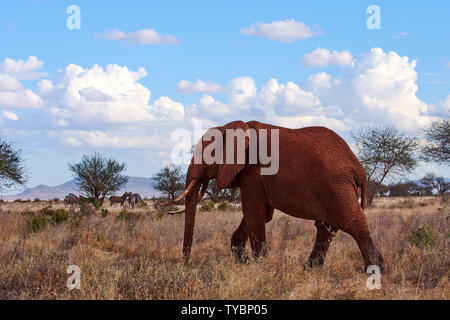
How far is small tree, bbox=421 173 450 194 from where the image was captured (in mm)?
52581

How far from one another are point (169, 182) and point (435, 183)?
33.5m

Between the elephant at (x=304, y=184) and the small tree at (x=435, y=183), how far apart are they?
1969 inches

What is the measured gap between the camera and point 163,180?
41.7 metres

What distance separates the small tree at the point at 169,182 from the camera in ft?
136

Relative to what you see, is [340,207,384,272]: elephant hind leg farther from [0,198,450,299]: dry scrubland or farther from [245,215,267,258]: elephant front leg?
[245,215,267,258]: elephant front leg

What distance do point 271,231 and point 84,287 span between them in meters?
6.66

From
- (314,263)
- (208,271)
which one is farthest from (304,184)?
(208,271)

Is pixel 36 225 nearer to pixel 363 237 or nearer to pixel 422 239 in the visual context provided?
pixel 363 237

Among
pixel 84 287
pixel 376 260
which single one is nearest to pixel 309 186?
pixel 376 260

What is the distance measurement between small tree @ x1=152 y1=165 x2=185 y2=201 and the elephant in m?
33.2

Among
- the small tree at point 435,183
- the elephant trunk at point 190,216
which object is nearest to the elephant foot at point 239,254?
the elephant trunk at point 190,216

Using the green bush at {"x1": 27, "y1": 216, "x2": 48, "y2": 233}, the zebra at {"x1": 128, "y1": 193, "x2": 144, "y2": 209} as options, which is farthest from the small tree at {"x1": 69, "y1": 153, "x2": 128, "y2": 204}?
the green bush at {"x1": 27, "y1": 216, "x2": 48, "y2": 233}

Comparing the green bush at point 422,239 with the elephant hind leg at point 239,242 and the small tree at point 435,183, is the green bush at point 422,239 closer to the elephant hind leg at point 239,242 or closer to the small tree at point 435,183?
the elephant hind leg at point 239,242
